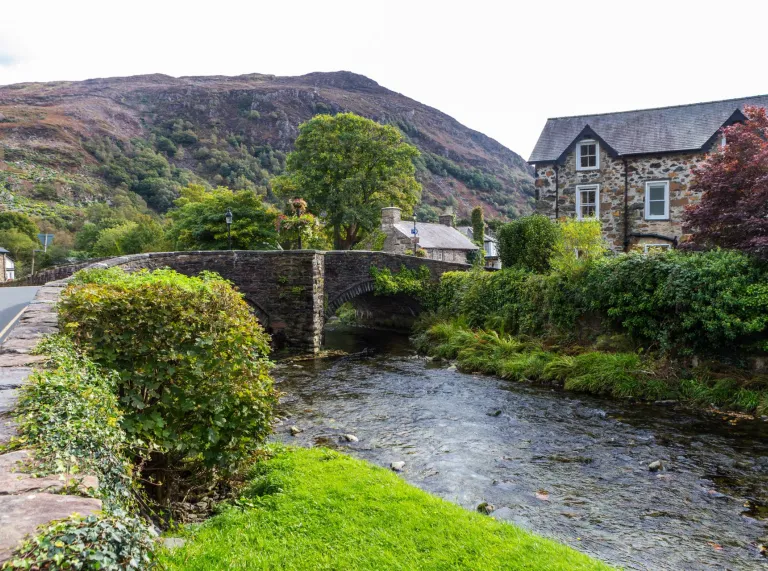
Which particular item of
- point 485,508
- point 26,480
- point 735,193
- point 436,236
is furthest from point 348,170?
point 26,480

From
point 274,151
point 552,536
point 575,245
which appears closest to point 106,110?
point 274,151

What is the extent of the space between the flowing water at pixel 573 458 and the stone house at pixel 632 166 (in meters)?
12.3

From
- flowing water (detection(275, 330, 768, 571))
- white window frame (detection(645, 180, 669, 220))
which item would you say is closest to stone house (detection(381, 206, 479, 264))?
white window frame (detection(645, 180, 669, 220))

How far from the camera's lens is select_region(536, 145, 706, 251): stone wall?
21422mm

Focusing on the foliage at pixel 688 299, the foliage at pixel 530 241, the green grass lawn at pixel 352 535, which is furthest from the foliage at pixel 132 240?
the green grass lawn at pixel 352 535

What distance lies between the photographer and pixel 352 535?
464 cm

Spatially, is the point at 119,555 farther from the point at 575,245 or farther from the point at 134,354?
the point at 575,245

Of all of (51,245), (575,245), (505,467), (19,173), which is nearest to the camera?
(505,467)

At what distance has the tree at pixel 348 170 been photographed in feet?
109

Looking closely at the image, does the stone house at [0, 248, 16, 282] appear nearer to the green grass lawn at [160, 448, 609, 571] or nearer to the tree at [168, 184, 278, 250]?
the tree at [168, 184, 278, 250]

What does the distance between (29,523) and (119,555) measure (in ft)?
1.34

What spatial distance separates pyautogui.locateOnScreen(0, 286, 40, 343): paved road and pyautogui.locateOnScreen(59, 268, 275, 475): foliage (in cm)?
380

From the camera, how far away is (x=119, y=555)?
7.49ft

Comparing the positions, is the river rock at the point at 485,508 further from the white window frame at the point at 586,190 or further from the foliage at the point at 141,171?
the foliage at the point at 141,171
